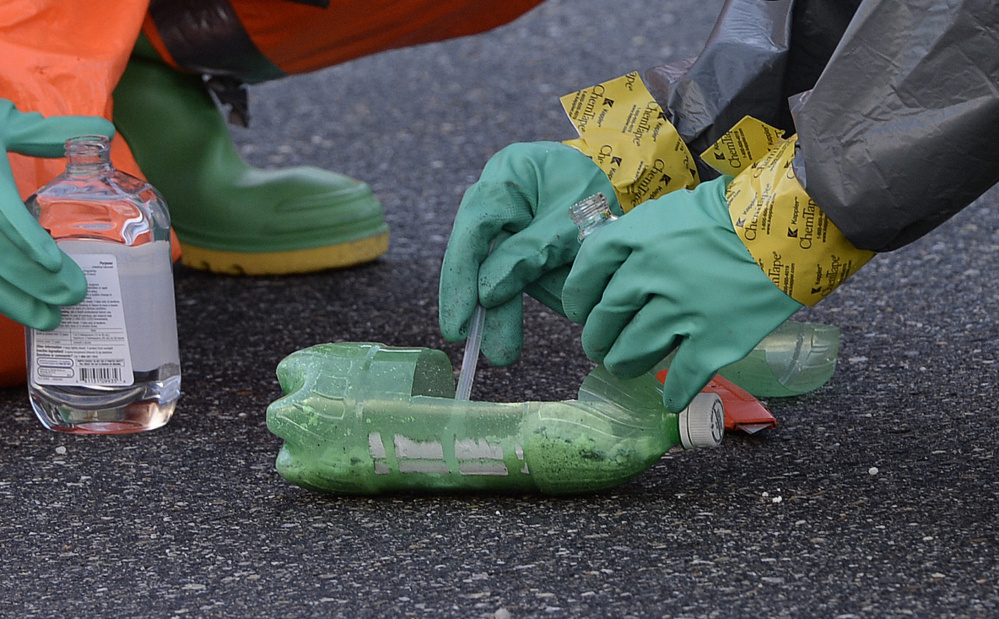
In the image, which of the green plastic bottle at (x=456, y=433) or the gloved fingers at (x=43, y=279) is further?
Result: the gloved fingers at (x=43, y=279)

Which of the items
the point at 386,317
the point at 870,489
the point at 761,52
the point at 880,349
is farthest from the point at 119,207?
the point at 880,349

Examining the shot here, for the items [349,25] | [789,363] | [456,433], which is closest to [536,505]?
[456,433]

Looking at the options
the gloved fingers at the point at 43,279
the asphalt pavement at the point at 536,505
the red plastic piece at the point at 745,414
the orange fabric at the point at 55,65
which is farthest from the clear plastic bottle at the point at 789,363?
→ the orange fabric at the point at 55,65

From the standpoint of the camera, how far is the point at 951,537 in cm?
131

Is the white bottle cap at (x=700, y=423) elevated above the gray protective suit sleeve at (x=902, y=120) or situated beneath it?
situated beneath

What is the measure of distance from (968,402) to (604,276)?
688 millimetres

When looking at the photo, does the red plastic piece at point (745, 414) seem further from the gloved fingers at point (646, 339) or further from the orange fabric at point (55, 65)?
the orange fabric at point (55, 65)

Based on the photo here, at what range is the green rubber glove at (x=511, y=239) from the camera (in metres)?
1.45

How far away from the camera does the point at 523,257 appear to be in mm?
1453

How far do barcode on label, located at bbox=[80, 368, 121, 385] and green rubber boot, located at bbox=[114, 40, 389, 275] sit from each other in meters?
0.80

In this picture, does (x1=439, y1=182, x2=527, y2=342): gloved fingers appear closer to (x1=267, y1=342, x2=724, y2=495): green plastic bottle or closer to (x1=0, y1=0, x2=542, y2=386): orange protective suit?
(x1=267, y1=342, x2=724, y2=495): green plastic bottle

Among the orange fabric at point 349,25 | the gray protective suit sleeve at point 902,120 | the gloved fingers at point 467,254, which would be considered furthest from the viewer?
the orange fabric at point 349,25

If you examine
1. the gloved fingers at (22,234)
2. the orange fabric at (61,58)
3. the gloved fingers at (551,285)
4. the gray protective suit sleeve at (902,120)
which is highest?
the gray protective suit sleeve at (902,120)

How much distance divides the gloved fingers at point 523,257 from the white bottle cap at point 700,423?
0.26m
